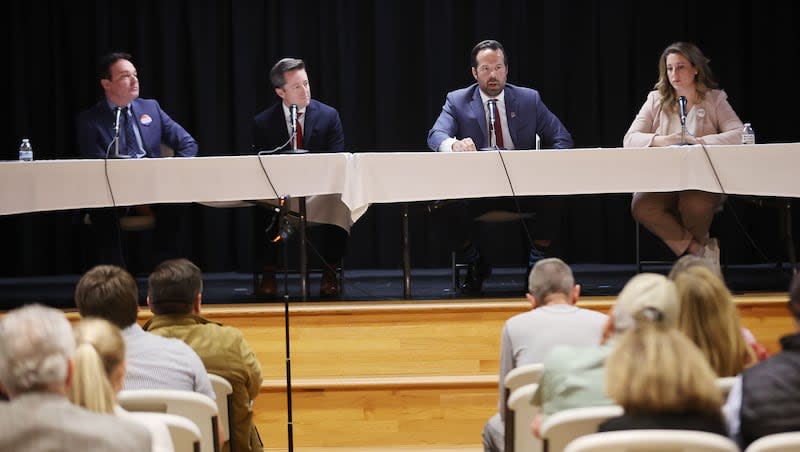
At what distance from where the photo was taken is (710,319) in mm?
2262

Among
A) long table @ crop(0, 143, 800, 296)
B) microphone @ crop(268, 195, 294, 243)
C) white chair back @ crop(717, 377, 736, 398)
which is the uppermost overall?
long table @ crop(0, 143, 800, 296)

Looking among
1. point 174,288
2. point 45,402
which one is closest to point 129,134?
point 174,288

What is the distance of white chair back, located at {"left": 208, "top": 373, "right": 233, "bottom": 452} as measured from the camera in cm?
272

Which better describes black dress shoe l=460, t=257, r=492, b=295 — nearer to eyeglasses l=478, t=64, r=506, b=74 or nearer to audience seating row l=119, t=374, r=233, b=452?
eyeglasses l=478, t=64, r=506, b=74

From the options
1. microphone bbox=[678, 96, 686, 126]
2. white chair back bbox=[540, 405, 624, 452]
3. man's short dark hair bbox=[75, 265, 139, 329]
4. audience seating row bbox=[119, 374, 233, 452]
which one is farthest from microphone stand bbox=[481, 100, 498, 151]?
white chair back bbox=[540, 405, 624, 452]

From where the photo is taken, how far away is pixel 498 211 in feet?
16.5

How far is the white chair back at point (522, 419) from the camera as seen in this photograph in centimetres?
243

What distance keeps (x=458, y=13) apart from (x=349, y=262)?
1.97 metres

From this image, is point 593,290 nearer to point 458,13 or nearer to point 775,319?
point 775,319

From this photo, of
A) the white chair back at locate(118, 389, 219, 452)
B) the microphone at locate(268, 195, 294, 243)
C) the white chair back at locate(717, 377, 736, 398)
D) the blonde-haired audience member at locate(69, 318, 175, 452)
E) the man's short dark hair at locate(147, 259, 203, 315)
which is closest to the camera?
the blonde-haired audience member at locate(69, 318, 175, 452)

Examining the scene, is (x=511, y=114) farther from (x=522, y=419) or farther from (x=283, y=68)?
(x=522, y=419)

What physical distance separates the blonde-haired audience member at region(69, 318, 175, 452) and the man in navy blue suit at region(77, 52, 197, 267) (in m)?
3.18

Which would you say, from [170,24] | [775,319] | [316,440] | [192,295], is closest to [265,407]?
[316,440]

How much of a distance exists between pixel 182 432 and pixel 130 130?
3561 millimetres
